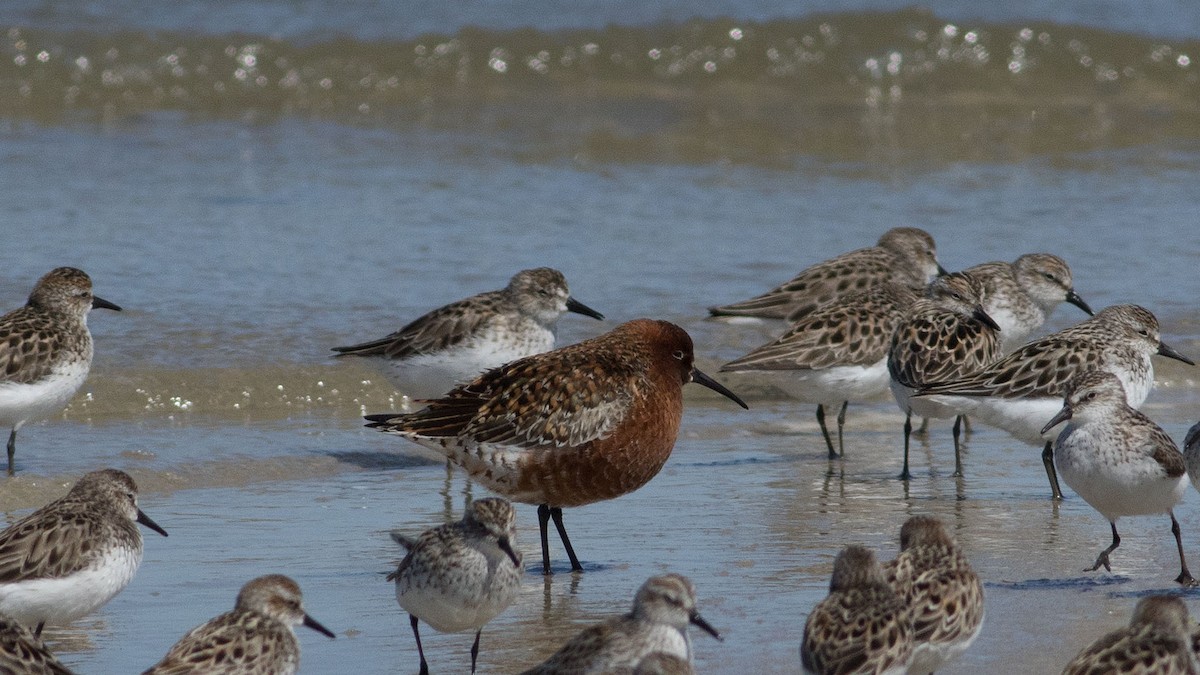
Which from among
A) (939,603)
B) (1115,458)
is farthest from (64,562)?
(1115,458)

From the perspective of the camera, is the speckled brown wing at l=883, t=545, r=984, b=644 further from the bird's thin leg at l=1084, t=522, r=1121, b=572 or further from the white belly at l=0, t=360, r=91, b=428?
the white belly at l=0, t=360, r=91, b=428

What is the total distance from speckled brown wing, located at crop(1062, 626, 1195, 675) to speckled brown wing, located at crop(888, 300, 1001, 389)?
171 inches

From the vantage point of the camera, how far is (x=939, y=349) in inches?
396

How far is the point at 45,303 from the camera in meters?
10.6

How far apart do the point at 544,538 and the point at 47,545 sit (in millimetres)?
2266

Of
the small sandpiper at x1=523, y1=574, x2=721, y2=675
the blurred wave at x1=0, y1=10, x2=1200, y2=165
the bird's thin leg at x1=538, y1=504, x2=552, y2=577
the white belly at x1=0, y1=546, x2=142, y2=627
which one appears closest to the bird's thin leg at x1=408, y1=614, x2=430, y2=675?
the small sandpiper at x1=523, y1=574, x2=721, y2=675

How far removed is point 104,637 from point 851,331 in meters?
5.22

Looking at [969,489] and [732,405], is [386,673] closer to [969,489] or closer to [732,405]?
[969,489]

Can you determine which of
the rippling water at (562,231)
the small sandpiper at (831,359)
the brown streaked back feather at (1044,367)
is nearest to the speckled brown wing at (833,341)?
the small sandpiper at (831,359)

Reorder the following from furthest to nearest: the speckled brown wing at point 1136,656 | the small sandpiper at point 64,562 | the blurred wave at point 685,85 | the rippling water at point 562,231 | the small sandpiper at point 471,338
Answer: the blurred wave at point 685,85 < the small sandpiper at point 471,338 < the rippling water at point 562,231 < the small sandpiper at point 64,562 < the speckled brown wing at point 1136,656

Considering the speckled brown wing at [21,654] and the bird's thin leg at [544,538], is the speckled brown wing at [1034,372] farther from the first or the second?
the speckled brown wing at [21,654]

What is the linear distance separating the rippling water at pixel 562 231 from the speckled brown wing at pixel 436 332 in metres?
0.51

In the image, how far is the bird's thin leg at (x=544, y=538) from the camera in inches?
316

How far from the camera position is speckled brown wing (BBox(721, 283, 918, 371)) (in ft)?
34.8
